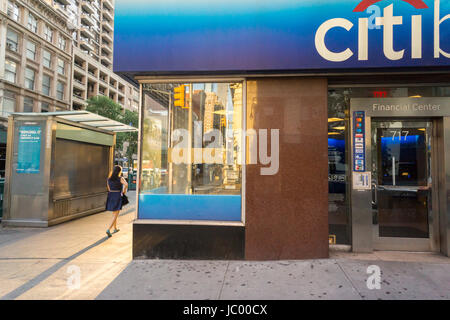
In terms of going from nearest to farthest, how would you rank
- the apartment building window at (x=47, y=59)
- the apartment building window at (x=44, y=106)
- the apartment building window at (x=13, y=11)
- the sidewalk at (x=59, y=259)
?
the sidewalk at (x=59, y=259) < the apartment building window at (x=13, y=11) < the apartment building window at (x=47, y=59) < the apartment building window at (x=44, y=106)

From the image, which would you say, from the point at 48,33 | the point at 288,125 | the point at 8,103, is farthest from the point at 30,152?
the point at 48,33

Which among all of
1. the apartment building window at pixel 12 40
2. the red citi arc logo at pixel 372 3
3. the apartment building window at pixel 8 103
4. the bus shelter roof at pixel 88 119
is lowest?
the bus shelter roof at pixel 88 119

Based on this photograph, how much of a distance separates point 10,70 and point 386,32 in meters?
33.0

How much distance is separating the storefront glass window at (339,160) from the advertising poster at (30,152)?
25.2 ft

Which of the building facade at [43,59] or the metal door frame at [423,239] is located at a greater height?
the building facade at [43,59]

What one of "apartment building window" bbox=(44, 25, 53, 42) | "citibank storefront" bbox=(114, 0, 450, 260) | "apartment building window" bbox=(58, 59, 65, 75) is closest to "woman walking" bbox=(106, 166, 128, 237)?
"citibank storefront" bbox=(114, 0, 450, 260)

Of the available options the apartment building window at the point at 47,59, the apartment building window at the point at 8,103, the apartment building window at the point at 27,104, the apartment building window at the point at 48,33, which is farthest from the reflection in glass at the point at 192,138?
the apartment building window at the point at 48,33

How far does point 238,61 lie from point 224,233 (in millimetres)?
2993

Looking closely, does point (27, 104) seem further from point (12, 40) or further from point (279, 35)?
point (279, 35)

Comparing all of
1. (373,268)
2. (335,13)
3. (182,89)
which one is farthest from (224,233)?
(335,13)

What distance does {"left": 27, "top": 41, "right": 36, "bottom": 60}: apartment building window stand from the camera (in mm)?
27734

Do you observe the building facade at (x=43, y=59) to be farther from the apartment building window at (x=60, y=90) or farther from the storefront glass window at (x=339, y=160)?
the storefront glass window at (x=339, y=160)

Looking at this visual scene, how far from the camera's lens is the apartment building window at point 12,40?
82.8 feet

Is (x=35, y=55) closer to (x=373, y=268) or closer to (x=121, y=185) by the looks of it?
(x=121, y=185)
